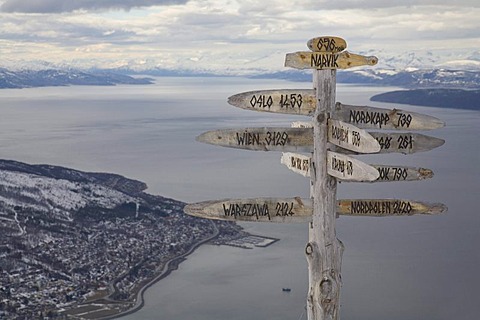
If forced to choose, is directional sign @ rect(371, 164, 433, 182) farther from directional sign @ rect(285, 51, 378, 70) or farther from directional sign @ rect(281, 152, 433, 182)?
directional sign @ rect(285, 51, 378, 70)

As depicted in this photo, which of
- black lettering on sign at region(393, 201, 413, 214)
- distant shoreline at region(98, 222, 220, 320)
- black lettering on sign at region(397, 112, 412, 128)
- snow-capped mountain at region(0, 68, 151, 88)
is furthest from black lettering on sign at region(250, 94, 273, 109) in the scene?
snow-capped mountain at region(0, 68, 151, 88)

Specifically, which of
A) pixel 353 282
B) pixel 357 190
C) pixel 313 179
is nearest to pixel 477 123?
pixel 357 190

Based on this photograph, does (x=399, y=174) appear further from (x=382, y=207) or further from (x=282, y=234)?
(x=282, y=234)

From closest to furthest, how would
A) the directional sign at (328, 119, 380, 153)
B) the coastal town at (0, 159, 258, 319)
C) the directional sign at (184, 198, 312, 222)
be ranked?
the directional sign at (328, 119, 380, 153) → the directional sign at (184, 198, 312, 222) → the coastal town at (0, 159, 258, 319)

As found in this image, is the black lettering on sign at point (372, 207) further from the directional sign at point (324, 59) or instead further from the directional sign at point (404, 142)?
the directional sign at point (324, 59)

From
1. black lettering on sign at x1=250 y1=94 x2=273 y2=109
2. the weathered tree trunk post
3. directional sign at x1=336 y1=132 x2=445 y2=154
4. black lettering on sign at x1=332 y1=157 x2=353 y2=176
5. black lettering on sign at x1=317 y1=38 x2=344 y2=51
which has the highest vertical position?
black lettering on sign at x1=317 y1=38 x2=344 y2=51
